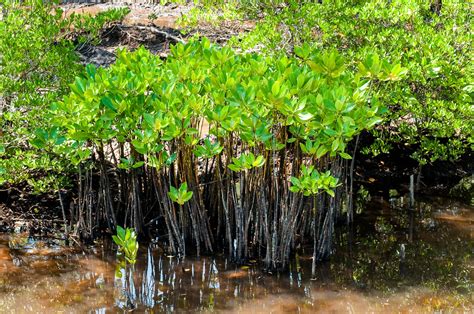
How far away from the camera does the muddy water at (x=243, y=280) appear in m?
3.93

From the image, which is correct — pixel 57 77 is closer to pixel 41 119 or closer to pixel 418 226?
pixel 41 119

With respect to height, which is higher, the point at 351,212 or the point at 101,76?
the point at 101,76

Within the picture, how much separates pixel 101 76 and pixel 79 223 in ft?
4.39

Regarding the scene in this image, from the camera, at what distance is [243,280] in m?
4.29

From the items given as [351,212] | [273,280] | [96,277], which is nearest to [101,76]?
[96,277]

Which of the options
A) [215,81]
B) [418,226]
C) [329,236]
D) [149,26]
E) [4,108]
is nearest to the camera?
[215,81]

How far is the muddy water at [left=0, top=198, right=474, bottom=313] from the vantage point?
155 inches

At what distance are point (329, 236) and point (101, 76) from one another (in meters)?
2.22

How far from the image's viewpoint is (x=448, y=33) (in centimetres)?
523

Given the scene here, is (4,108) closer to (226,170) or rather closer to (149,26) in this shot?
(226,170)

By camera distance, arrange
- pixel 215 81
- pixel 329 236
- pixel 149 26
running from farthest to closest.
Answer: pixel 149 26 → pixel 329 236 → pixel 215 81

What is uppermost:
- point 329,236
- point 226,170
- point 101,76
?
point 101,76

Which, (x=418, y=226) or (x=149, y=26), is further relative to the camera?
(x=149, y=26)

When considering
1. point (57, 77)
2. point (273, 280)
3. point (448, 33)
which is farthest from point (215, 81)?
point (448, 33)
